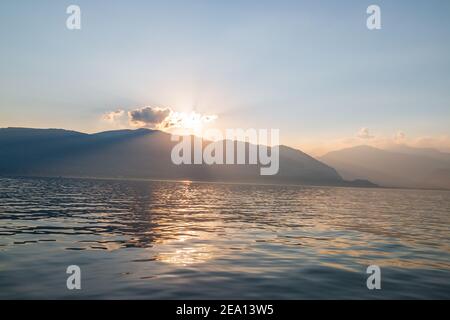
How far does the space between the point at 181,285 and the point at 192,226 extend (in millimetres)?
20376

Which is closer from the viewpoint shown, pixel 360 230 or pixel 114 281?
pixel 114 281

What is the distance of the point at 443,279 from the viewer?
62.2ft

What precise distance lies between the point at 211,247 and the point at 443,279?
47.2ft

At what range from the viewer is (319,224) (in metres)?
41.2

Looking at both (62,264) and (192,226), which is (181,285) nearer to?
(62,264)
